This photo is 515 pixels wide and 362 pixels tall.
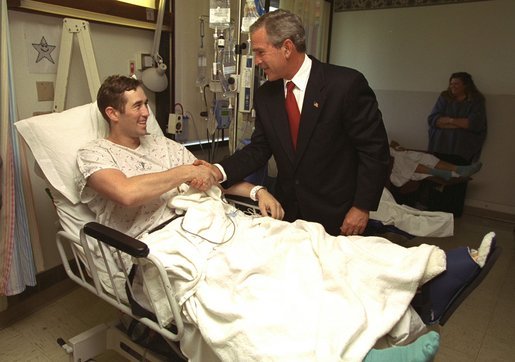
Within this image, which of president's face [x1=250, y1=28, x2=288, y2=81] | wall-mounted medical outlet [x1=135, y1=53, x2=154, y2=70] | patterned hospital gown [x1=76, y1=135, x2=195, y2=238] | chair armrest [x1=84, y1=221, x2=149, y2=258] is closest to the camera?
chair armrest [x1=84, y1=221, x2=149, y2=258]

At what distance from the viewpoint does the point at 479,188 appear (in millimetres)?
4379

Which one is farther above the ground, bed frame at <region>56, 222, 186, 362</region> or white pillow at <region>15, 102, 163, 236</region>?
white pillow at <region>15, 102, 163, 236</region>

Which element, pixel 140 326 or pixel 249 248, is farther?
pixel 140 326

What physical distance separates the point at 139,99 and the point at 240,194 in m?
0.61

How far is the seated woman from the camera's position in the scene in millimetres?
3816

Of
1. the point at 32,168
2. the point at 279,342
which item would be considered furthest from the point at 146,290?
the point at 32,168

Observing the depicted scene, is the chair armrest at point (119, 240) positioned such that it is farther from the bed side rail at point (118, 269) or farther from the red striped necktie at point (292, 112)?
the red striped necktie at point (292, 112)

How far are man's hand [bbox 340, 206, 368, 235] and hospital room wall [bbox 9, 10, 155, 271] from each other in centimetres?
161

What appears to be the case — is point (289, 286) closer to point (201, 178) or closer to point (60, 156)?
point (201, 178)

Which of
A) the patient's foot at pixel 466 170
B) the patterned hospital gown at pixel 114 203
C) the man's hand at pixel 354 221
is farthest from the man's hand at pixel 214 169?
the patient's foot at pixel 466 170

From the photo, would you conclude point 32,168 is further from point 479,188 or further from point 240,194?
point 479,188

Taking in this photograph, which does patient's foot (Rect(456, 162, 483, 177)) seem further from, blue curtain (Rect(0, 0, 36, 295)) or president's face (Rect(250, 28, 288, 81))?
blue curtain (Rect(0, 0, 36, 295))

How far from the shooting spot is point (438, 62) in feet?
14.4

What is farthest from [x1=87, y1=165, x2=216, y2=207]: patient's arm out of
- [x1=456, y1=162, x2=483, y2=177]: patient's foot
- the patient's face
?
[x1=456, y1=162, x2=483, y2=177]: patient's foot
